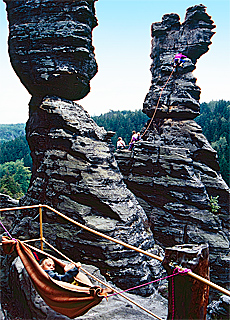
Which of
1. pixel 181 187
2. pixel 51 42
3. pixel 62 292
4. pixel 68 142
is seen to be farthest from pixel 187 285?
pixel 181 187

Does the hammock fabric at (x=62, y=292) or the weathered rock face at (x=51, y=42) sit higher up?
the weathered rock face at (x=51, y=42)

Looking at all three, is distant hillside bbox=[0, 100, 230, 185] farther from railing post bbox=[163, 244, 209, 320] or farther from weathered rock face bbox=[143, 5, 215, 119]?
railing post bbox=[163, 244, 209, 320]

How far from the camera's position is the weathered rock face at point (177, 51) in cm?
1503

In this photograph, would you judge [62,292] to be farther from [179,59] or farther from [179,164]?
[179,59]

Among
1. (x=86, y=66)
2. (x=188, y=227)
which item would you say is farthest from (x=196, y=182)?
(x=86, y=66)

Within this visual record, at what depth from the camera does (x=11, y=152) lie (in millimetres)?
50469

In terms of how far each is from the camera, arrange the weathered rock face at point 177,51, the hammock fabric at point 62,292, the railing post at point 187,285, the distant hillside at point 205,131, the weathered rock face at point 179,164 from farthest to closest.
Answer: the distant hillside at point 205,131 < the weathered rock face at point 177,51 < the weathered rock face at point 179,164 < the hammock fabric at point 62,292 < the railing post at point 187,285

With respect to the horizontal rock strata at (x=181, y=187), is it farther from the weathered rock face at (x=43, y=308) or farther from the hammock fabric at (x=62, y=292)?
the hammock fabric at (x=62, y=292)

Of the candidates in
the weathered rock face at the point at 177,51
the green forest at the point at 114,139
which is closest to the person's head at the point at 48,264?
the weathered rock face at the point at 177,51

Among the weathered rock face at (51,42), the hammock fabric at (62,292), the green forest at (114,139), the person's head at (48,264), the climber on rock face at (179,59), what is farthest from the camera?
the green forest at (114,139)

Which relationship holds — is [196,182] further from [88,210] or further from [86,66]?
[86,66]

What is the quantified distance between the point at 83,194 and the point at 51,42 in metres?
5.26

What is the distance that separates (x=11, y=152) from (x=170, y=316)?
169 feet

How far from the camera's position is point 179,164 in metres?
13.5
